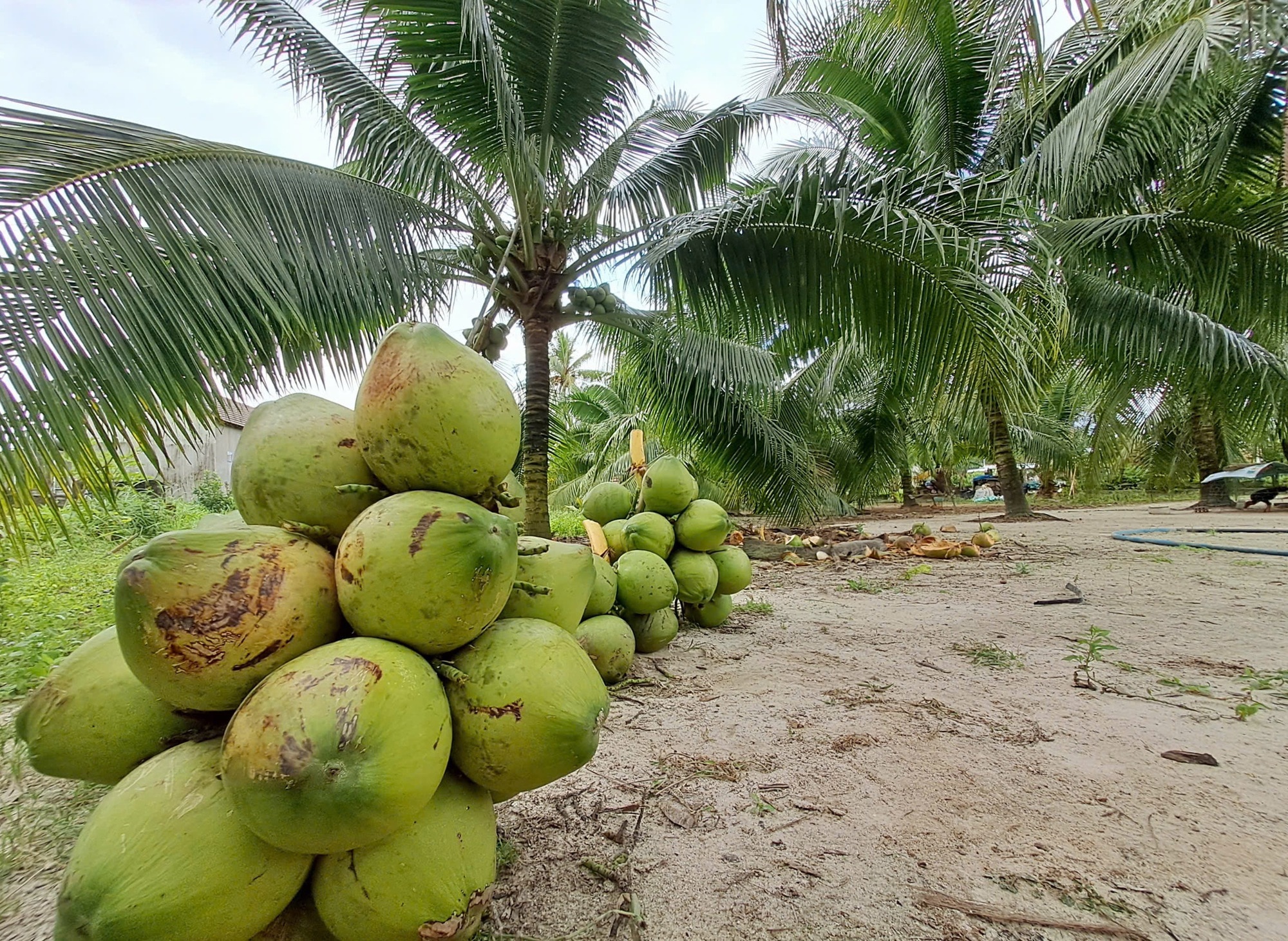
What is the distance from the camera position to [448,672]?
84cm

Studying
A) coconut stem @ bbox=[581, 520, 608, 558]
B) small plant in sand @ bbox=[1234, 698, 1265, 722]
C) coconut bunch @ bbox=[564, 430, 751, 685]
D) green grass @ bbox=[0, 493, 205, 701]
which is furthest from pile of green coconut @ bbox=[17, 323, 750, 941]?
small plant in sand @ bbox=[1234, 698, 1265, 722]

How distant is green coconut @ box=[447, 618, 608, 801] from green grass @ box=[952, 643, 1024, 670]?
6.24 feet

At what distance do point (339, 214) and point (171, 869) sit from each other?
267 cm

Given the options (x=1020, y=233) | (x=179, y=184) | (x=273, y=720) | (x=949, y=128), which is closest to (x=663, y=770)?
(x=273, y=720)

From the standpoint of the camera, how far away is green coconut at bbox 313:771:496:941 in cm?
73

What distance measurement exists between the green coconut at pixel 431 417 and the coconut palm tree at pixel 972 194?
2.20 metres

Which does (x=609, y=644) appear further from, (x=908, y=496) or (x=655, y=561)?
(x=908, y=496)

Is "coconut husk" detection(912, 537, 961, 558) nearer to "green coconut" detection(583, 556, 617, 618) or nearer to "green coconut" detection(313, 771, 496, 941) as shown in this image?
"green coconut" detection(583, 556, 617, 618)

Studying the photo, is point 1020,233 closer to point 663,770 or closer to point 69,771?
point 663,770

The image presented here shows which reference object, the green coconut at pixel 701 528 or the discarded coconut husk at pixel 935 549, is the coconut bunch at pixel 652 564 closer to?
the green coconut at pixel 701 528

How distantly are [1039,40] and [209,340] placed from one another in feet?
11.4

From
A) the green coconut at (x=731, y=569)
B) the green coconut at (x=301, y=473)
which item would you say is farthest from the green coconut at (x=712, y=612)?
the green coconut at (x=301, y=473)

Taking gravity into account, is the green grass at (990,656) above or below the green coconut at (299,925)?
below

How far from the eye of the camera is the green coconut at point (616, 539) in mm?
2551
